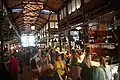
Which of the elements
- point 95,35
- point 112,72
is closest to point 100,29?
point 95,35

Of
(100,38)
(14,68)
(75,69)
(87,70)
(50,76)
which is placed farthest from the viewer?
(14,68)

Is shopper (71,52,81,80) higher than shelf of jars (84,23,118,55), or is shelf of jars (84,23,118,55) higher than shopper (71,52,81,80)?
shelf of jars (84,23,118,55)

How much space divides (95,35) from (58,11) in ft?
35.7

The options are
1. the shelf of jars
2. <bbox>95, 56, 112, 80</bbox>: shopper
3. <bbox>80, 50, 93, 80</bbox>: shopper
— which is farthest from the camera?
the shelf of jars

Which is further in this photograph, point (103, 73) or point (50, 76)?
point (103, 73)

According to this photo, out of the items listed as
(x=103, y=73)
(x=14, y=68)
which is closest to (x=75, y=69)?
(x=103, y=73)

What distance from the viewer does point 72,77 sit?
31.0ft

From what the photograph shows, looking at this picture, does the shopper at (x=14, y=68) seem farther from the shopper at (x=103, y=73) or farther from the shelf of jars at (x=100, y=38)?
the shopper at (x=103, y=73)

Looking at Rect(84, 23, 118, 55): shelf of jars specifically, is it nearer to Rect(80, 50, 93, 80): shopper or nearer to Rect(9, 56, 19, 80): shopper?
Rect(80, 50, 93, 80): shopper

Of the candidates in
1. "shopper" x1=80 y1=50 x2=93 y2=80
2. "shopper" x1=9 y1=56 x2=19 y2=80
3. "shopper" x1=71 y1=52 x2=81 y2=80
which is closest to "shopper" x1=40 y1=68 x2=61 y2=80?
"shopper" x1=80 y1=50 x2=93 y2=80

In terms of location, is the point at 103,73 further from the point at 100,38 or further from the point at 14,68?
the point at 14,68

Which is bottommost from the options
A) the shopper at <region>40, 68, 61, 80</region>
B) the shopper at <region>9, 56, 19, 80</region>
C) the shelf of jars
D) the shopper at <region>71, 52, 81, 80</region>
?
the shopper at <region>9, 56, 19, 80</region>

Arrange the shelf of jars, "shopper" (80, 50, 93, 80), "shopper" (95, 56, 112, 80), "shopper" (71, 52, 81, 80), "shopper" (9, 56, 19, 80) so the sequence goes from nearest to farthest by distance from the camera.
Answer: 1. "shopper" (95, 56, 112, 80)
2. "shopper" (80, 50, 93, 80)
3. the shelf of jars
4. "shopper" (71, 52, 81, 80)
5. "shopper" (9, 56, 19, 80)

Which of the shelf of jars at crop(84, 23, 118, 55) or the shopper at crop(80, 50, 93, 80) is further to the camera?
the shelf of jars at crop(84, 23, 118, 55)
